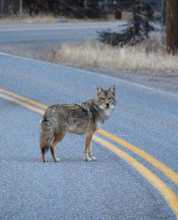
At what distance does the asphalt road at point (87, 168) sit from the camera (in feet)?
23.4

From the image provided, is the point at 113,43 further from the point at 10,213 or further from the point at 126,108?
the point at 10,213

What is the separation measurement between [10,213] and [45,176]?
1487mm

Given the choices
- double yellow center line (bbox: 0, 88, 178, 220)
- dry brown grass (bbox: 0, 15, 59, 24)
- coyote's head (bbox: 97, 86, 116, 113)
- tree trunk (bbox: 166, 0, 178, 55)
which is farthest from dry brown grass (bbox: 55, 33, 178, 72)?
dry brown grass (bbox: 0, 15, 59, 24)

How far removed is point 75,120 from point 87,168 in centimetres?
67

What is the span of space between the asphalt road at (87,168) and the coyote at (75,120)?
23 centimetres

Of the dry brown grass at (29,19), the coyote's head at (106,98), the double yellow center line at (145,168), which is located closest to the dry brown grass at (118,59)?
the double yellow center line at (145,168)

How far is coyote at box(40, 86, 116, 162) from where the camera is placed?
912 centimetres

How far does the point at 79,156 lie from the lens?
31.6 ft

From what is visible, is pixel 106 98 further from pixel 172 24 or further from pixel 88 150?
pixel 172 24

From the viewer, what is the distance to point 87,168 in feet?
29.1

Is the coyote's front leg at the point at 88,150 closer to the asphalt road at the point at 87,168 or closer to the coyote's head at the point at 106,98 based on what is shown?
the asphalt road at the point at 87,168

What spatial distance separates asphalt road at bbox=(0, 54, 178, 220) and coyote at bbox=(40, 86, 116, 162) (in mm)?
232

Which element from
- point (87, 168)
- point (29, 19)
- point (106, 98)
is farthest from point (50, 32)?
point (87, 168)

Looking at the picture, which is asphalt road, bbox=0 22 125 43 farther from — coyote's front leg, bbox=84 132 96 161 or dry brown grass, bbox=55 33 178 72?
coyote's front leg, bbox=84 132 96 161
